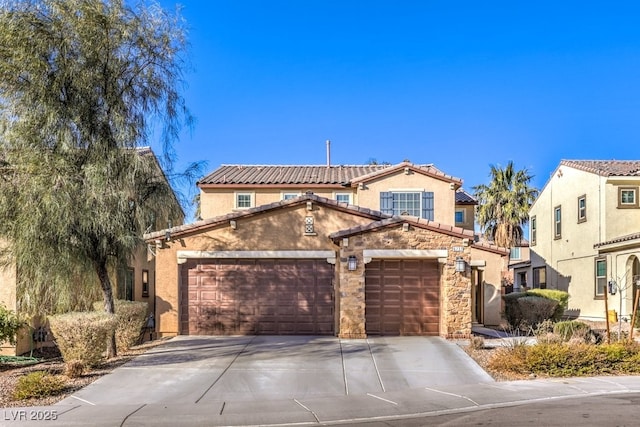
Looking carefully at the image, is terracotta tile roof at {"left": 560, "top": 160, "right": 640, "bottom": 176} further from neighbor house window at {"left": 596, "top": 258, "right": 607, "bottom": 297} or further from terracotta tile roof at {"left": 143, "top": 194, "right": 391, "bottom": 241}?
terracotta tile roof at {"left": 143, "top": 194, "right": 391, "bottom": 241}

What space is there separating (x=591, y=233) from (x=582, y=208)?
1.58 m

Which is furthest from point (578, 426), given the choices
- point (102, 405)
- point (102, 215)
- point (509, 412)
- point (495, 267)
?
point (495, 267)

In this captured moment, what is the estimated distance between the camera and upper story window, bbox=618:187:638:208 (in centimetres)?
2478

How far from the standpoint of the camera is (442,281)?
1673cm

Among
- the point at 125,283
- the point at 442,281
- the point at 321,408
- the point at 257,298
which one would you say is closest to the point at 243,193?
the point at 125,283

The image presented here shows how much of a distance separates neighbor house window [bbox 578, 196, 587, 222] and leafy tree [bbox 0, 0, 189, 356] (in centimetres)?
2121

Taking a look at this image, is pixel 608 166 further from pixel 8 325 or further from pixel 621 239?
pixel 8 325

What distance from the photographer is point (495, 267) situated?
834 inches

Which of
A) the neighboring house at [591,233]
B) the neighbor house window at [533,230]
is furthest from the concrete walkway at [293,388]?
the neighbor house window at [533,230]

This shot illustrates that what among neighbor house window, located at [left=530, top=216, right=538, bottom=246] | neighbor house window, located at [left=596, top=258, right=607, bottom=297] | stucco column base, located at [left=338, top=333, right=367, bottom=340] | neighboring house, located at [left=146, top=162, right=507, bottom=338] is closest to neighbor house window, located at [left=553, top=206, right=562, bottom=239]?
neighbor house window, located at [left=530, top=216, right=538, bottom=246]

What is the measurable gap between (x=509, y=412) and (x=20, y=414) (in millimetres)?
8073

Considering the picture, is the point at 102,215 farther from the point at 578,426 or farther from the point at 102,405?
the point at 578,426

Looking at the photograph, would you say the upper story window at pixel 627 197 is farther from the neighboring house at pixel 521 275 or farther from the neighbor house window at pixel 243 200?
the neighbor house window at pixel 243 200

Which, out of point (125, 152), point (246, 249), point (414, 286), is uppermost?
point (125, 152)
